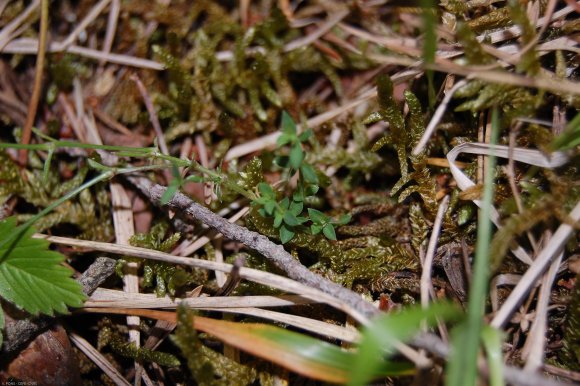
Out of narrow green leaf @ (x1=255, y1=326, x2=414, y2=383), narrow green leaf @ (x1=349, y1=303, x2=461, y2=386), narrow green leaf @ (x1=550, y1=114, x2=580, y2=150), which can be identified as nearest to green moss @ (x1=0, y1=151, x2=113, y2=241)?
narrow green leaf @ (x1=255, y1=326, x2=414, y2=383)

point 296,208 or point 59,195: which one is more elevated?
point 296,208

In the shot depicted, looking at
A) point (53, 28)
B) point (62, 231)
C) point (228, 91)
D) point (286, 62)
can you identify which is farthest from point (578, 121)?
point (53, 28)

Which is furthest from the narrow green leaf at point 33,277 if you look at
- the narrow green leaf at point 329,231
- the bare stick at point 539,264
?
the bare stick at point 539,264

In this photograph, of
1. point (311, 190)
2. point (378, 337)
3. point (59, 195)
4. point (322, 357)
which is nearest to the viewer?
point (378, 337)

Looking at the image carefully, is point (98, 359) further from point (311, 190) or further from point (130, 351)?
point (311, 190)

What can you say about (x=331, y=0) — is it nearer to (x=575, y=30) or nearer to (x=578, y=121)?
(x=575, y=30)

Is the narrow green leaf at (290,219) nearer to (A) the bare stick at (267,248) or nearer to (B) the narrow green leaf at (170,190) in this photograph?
(A) the bare stick at (267,248)

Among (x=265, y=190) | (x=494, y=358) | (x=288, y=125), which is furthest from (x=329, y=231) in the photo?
(x=494, y=358)
